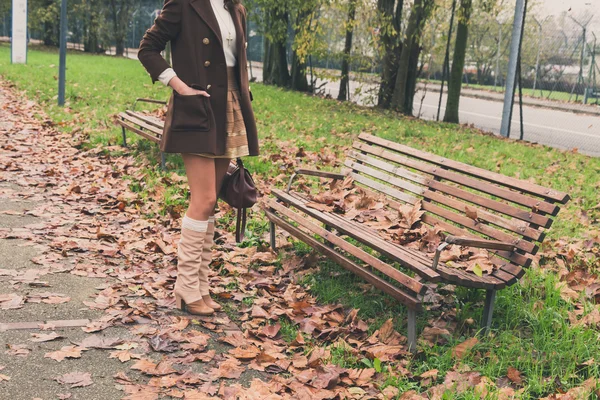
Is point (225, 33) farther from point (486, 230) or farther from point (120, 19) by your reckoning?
point (120, 19)

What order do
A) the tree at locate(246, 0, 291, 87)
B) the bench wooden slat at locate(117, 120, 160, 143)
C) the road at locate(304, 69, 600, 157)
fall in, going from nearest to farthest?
the bench wooden slat at locate(117, 120, 160, 143) < the road at locate(304, 69, 600, 157) < the tree at locate(246, 0, 291, 87)

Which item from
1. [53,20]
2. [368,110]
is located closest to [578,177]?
[368,110]

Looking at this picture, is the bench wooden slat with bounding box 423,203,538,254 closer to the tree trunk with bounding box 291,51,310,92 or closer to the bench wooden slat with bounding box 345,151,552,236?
the bench wooden slat with bounding box 345,151,552,236

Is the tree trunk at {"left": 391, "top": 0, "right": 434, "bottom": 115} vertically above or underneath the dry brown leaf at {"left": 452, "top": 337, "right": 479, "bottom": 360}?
above

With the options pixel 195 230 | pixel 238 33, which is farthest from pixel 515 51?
pixel 195 230

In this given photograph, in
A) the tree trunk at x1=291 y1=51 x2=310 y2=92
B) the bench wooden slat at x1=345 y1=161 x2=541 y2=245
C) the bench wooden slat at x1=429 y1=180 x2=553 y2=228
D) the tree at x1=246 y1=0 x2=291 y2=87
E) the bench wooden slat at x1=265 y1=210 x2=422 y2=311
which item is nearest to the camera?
the bench wooden slat at x1=265 y1=210 x2=422 y2=311

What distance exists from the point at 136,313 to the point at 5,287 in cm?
93

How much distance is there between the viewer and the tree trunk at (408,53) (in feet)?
49.6

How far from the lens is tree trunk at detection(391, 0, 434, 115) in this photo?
49.6 ft

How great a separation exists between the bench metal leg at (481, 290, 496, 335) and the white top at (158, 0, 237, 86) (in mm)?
1968

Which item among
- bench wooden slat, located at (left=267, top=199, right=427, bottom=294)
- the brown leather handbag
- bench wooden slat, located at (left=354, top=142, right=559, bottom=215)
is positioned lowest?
bench wooden slat, located at (left=267, top=199, right=427, bottom=294)

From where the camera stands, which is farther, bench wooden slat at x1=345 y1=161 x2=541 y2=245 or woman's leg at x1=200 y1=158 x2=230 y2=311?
woman's leg at x1=200 y1=158 x2=230 y2=311

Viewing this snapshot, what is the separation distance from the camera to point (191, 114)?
12.2ft

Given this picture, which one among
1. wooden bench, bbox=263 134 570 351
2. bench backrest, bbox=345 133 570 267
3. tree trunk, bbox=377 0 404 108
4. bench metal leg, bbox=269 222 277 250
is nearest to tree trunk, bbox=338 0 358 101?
tree trunk, bbox=377 0 404 108
